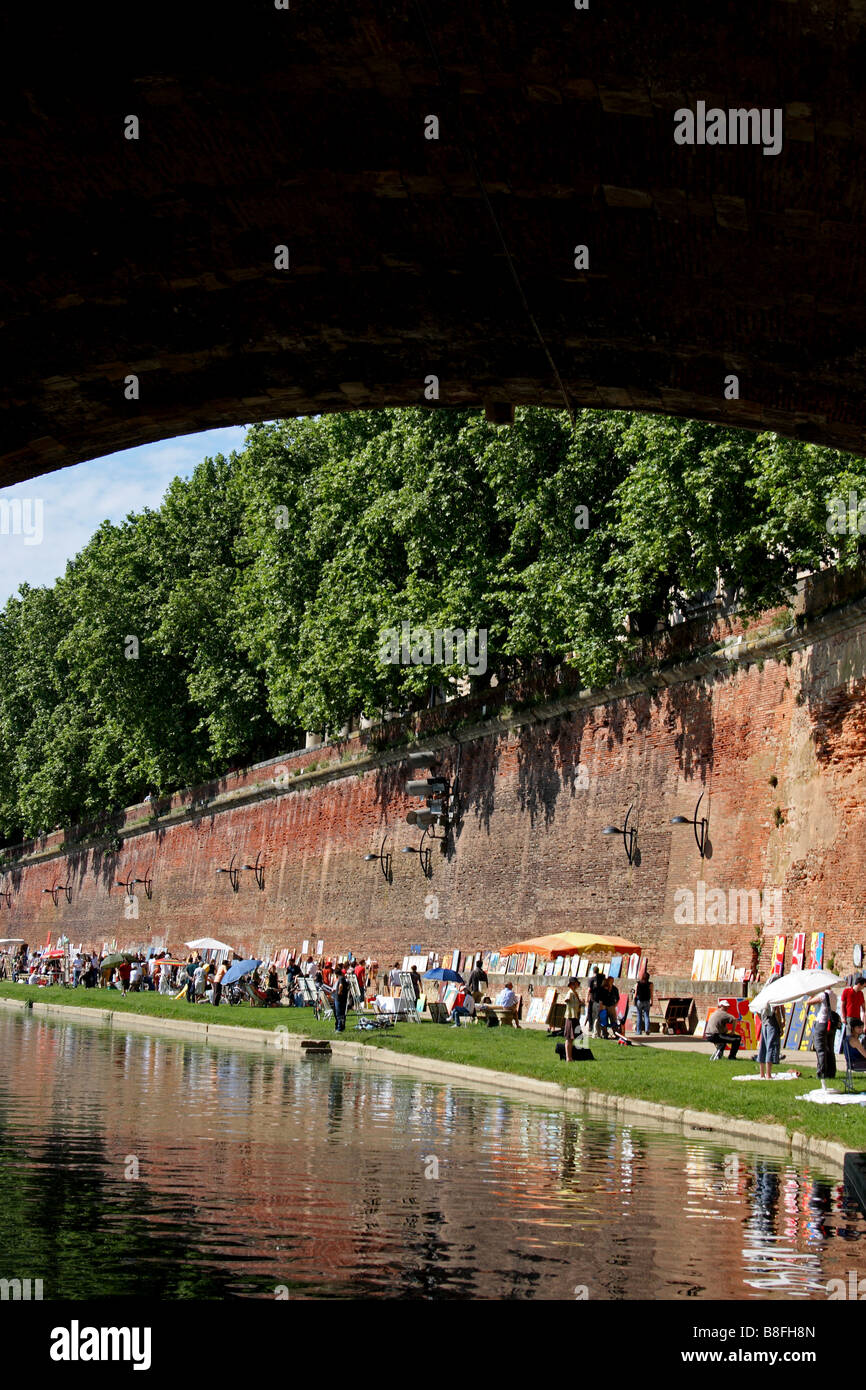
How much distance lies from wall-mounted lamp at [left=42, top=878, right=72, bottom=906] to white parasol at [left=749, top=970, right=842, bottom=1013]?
2219 inches

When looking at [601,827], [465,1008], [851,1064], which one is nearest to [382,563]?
[601,827]

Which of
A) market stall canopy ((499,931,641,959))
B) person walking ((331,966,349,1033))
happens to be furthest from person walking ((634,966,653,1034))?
person walking ((331,966,349,1033))

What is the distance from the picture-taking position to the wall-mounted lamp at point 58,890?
71125 millimetres

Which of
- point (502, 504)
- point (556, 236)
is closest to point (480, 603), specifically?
point (502, 504)

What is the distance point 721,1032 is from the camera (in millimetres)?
22891

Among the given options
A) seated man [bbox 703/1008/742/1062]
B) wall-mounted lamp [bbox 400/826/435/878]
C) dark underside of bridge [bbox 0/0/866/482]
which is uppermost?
dark underside of bridge [bbox 0/0/866/482]

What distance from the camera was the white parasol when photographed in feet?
61.3

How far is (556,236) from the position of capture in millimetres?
8570

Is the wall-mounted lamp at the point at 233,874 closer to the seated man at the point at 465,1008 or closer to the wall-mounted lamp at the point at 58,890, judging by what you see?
the wall-mounted lamp at the point at 58,890

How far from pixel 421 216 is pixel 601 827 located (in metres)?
24.5

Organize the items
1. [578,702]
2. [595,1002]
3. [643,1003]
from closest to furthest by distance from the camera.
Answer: [643,1003] < [595,1002] < [578,702]

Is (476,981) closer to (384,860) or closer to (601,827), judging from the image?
(601,827)

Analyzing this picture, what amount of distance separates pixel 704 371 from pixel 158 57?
4.33m

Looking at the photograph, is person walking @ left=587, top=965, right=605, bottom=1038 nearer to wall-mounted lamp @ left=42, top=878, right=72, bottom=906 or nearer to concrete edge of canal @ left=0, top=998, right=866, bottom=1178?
concrete edge of canal @ left=0, top=998, right=866, bottom=1178
